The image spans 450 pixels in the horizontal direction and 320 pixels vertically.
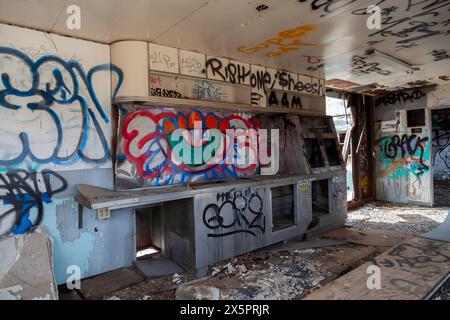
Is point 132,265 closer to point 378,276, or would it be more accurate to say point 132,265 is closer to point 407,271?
point 378,276

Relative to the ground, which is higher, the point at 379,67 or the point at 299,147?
the point at 379,67

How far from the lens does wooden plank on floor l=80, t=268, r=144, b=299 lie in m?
2.96

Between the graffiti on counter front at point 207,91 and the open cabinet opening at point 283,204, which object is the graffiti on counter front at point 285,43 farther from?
the open cabinet opening at point 283,204

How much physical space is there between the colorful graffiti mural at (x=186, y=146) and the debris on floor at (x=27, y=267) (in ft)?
3.91

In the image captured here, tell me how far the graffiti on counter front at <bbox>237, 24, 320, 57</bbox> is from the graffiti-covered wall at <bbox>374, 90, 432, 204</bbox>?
188 inches

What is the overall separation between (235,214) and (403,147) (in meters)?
5.79

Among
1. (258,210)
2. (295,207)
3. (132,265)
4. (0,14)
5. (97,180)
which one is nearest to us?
(0,14)

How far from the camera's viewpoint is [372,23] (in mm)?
3223

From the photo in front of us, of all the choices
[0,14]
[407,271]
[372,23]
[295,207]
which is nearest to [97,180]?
[0,14]

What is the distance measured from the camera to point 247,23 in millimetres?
3098

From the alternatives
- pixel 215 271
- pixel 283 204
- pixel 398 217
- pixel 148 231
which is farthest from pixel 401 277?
pixel 398 217

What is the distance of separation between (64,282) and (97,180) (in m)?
1.15

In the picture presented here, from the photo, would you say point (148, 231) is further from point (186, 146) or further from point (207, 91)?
point (207, 91)

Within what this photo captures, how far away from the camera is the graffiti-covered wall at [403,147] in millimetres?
6945
